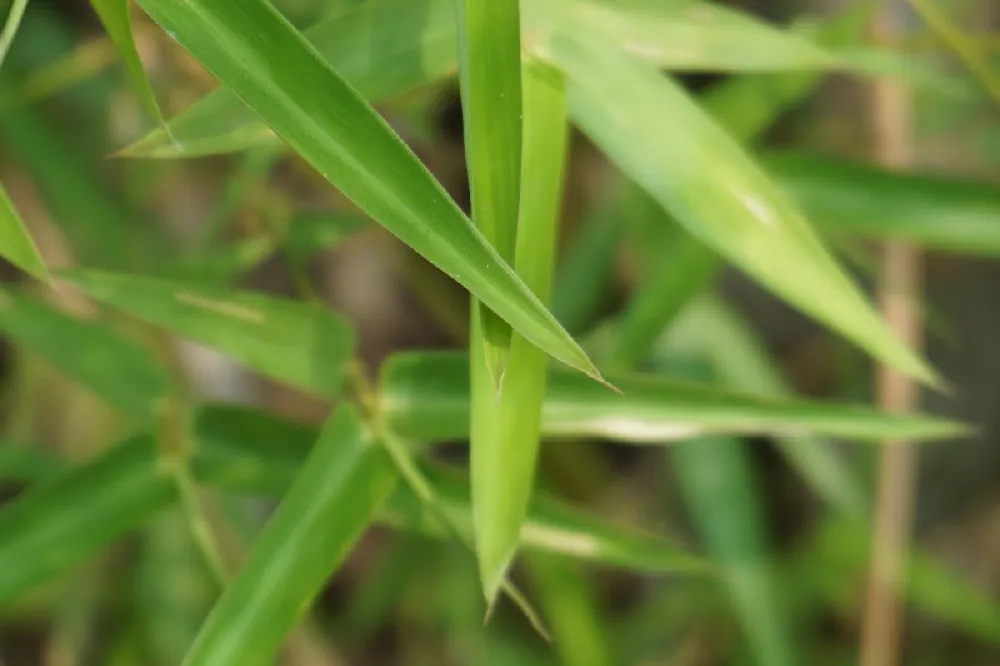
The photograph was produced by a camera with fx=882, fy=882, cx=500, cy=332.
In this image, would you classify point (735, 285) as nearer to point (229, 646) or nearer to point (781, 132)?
point (781, 132)

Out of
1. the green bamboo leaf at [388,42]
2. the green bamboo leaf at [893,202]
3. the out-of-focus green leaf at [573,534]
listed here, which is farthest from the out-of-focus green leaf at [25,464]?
the green bamboo leaf at [893,202]

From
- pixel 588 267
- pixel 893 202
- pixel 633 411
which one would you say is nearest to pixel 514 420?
pixel 633 411

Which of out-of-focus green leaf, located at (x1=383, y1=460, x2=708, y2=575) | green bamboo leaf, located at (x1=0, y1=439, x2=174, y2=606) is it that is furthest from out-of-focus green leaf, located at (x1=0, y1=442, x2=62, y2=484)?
out-of-focus green leaf, located at (x1=383, y1=460, x2=708, y2=575)

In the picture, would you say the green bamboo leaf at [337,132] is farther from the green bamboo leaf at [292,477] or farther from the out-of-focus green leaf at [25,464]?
the out-of-focus green leaf at [25,464]

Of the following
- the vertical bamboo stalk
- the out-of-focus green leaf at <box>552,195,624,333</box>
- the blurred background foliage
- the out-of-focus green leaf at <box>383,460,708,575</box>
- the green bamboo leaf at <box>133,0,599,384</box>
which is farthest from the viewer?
the out-of-focus green leaf at <box>552,195,624,333</box>

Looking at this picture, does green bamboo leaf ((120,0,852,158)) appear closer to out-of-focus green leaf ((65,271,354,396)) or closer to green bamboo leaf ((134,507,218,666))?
out-of-focus green leaf ((65,271,354,396))

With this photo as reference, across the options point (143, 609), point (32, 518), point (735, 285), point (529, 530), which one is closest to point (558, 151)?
point (529, 530)

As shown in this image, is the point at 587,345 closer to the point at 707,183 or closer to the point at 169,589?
the point at 707,183

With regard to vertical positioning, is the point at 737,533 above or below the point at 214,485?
below
